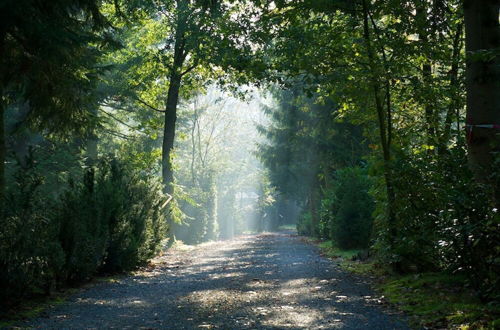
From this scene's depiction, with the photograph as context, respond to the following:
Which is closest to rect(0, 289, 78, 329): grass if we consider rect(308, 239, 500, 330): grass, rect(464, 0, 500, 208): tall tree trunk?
rect(308, 239, 500, 330): grass

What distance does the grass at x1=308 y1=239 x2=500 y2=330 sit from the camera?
18.2ft

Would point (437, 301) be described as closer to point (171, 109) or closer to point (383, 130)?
point (383, 130)

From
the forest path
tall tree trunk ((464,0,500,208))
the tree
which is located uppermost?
the tree

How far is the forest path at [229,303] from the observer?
6.21 meters

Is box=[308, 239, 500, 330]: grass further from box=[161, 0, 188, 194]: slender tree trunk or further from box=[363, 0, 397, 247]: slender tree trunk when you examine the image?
box=[161, 0, 188, 194]: slender tree trunk

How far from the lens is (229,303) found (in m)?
7.54

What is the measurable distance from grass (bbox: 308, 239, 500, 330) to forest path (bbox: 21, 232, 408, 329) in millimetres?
319

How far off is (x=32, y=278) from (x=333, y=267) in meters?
7.36

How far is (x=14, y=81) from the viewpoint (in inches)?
392

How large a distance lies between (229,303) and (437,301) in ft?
9.31

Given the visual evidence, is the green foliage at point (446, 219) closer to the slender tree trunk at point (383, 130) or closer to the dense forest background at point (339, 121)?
the dense forest background at point (339, 121)

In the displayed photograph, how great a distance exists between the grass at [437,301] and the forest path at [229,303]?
1.05ft

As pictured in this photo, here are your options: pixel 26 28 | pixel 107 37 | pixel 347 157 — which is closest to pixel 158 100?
pixel 347 157

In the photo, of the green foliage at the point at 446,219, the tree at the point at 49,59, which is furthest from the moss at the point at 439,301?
the tree at the point at 49,59
